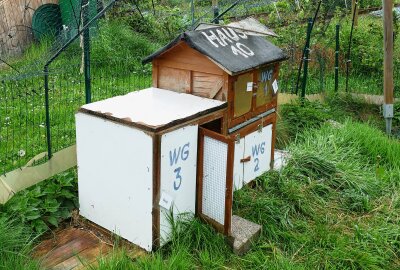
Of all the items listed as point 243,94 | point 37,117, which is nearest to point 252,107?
point 243,94

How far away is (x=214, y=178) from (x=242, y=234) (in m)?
0.52

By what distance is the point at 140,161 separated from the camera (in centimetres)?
375

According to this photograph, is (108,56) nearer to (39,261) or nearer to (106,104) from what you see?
(106,104)

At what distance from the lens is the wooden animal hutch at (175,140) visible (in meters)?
3.79

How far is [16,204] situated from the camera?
4172 millimetres

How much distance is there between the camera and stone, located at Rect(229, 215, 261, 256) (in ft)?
13.2

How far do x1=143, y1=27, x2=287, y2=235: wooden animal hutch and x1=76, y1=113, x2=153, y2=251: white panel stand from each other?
0.55 meters

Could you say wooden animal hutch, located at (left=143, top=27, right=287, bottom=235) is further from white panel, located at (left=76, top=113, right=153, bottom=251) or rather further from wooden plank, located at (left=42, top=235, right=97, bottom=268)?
wooden plank, located at (left=42, top=235, right=97, bottom=268)

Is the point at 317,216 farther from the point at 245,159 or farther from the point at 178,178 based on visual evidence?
the point at 178,178

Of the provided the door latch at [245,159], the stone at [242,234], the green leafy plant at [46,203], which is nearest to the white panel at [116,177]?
the green leafy plant at [46,203]

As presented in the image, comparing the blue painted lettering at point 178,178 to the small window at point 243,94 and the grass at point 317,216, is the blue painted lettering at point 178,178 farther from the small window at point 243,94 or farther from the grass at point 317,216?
the small window at point 243,94

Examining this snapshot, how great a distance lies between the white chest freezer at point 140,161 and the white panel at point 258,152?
2.44 ft

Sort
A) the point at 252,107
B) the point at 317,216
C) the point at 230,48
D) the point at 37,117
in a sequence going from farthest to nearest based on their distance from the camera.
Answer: the point at 37,117, the point at 252,107, the point at 317,216, the point at 230,48

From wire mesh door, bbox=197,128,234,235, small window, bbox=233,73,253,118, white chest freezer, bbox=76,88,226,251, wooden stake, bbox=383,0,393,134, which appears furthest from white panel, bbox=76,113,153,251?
wooden stake, bbox=383,0,393,134
